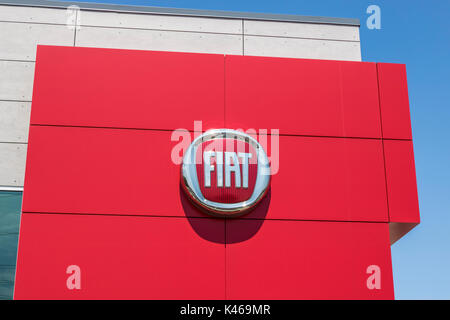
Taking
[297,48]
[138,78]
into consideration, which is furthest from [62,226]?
[297,48]

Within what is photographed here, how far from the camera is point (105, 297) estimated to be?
699 centimetres

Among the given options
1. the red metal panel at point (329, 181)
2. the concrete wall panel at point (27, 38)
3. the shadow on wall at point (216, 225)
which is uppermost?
the concrete wall panel at point (27, 38)

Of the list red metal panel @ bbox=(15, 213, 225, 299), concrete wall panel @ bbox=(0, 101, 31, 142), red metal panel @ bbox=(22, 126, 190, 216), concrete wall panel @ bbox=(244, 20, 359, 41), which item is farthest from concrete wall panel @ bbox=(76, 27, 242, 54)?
red metal panel @ bbox=(15, 213, 225, 299)

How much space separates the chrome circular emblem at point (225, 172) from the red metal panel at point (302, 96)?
0.41 meters

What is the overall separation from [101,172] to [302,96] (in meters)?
2.98

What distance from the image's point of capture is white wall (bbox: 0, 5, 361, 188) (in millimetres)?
9172

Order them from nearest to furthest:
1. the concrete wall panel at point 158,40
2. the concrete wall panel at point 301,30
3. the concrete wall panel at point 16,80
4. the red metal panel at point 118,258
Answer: the red metal panel at point 118,258 < the concrete wall panel at point 16,80 < the concrete wall panel at point 158,40 < the concrete wall panel at point 301,30

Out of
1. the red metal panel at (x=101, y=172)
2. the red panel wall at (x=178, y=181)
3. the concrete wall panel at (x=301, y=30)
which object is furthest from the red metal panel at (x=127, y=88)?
Result: the concrete wall panel at (x=301, y=30)

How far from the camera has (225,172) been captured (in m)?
7.41

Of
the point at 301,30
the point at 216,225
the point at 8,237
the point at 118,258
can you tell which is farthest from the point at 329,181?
the point at 8,237

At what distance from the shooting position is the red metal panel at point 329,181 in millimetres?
7637

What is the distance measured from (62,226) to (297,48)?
503cm

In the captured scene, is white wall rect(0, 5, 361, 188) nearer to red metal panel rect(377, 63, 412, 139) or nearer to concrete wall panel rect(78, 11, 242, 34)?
concrete wall panel rect(78, 11, 242, 34)

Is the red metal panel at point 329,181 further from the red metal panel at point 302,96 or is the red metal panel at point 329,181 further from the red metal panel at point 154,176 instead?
the red metal panel at point 302,96
